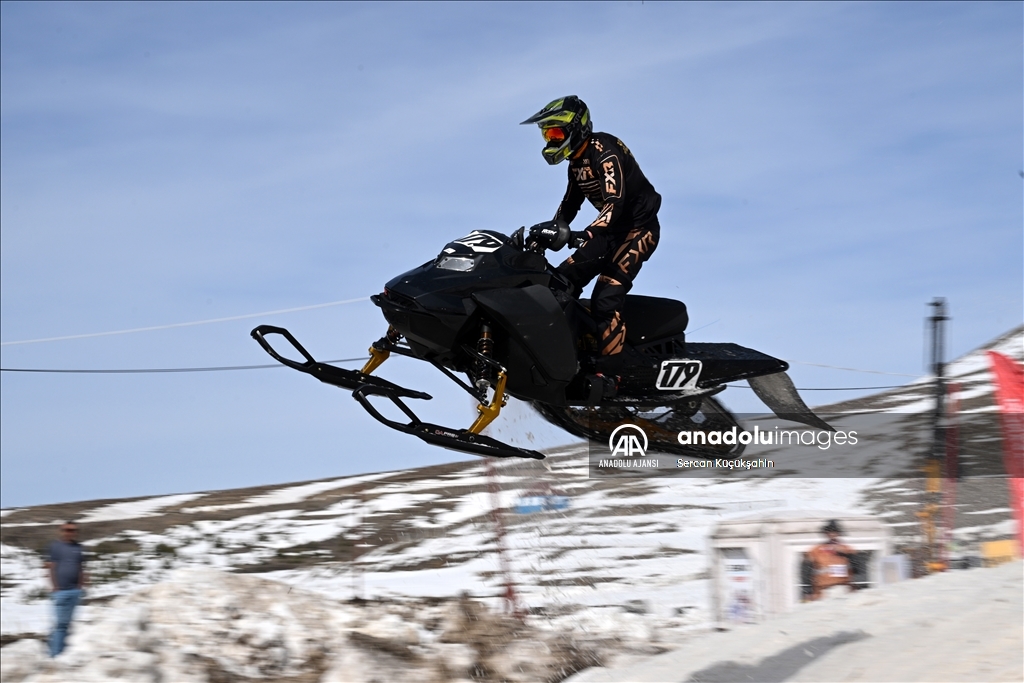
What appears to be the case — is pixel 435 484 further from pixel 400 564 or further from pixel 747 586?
pixel 747 586

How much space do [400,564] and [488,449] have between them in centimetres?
731

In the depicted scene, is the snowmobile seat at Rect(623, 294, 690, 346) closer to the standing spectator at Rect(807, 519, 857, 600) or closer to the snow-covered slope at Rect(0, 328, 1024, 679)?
the snow-covered slope at Rect(0, 328, 1024, 679)

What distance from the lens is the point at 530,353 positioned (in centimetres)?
557

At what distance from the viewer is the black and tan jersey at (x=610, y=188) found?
586cm

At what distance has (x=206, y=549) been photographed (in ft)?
40.7

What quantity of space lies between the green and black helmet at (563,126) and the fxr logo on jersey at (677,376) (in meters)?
1.49

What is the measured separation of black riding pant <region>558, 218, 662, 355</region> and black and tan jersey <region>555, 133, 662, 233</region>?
0.09 m

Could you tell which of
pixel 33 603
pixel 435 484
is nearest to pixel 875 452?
pixel 435 484

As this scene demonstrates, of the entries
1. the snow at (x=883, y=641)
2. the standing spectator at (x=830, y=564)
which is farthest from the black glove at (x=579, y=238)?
the standing spectator at (x=830, y=564)

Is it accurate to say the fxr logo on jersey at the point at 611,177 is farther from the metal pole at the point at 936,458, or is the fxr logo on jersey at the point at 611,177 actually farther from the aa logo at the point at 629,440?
the metal pole at the point at 936,458

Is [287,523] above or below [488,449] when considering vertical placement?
below

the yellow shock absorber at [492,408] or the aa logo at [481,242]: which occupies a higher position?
the aa logo at [481,242]

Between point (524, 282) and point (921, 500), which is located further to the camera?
point (921, 500)

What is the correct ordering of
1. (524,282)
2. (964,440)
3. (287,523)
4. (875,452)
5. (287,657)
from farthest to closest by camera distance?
(287,523)
(287,657)
(964,440)
(875,452)
(524,282)
